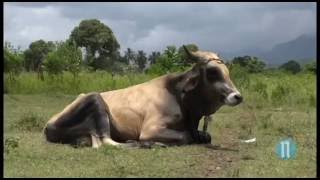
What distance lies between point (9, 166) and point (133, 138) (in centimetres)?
207

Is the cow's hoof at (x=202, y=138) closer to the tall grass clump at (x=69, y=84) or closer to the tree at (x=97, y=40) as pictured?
the tall grass clump at (x=69, y=84)

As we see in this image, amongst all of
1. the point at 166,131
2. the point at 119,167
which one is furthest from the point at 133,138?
the point at 119,167

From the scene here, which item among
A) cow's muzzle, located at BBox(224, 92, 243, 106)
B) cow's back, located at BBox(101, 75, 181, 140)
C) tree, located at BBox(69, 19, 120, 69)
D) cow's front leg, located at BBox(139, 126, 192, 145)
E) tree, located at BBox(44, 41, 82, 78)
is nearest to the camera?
cow's muzzle, located at BBox(224, 92, 243, 106)

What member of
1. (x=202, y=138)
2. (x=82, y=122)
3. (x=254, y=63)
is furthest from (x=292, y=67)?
(x=82, y=122)

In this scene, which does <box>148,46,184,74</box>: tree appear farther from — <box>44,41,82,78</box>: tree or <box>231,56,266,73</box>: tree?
<box>231,56,266,73</box>: tree

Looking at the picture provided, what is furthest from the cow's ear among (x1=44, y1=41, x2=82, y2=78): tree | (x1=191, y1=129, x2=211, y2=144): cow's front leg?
(x1=44, y1=41, x2=82, y2=78): tree

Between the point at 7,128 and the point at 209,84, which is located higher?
the point at 209,84

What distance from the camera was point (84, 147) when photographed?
8.01 metres

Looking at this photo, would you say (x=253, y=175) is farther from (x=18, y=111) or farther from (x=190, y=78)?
(x=18, y=111)

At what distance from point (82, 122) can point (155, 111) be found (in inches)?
35.5

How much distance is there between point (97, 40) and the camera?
36.5m

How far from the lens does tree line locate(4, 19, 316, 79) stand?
20328mm

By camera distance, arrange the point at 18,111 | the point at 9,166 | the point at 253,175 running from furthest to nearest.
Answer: the point at 18,111, the point at 9,166, the point at 253,175

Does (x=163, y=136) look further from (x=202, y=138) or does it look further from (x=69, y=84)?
(x=69, y=84)
